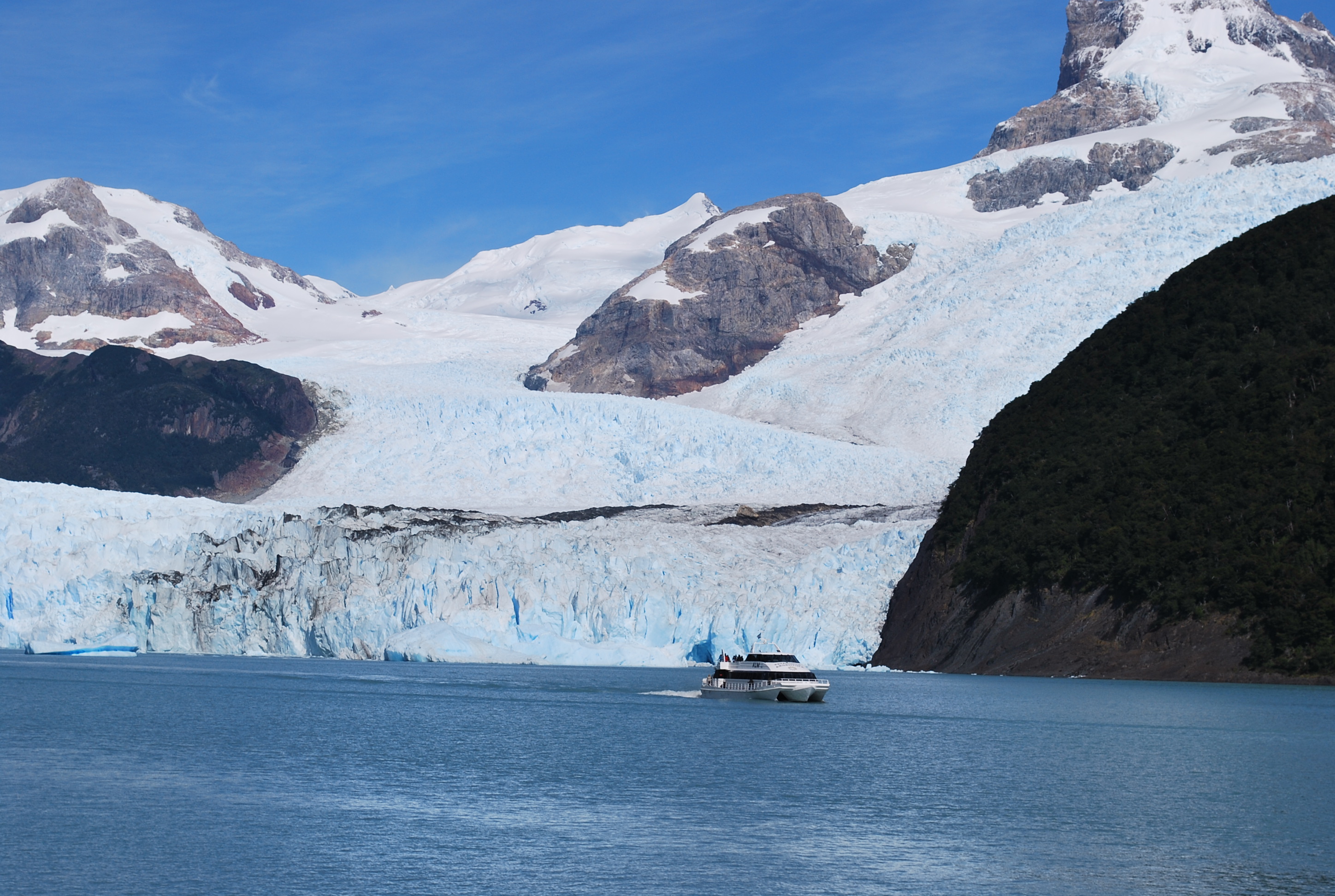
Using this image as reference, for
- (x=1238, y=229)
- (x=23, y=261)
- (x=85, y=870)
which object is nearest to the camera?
(x=85, y=870)

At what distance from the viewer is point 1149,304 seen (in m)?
65.5

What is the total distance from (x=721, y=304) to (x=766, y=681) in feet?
368

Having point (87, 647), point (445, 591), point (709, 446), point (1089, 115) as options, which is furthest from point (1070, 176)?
point (87, 647)

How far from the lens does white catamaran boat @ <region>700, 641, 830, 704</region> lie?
4747 centimetres

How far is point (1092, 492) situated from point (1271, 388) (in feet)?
24.2

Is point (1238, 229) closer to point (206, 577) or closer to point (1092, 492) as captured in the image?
point (1092, 492)

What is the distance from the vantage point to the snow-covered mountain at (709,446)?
61188 mm

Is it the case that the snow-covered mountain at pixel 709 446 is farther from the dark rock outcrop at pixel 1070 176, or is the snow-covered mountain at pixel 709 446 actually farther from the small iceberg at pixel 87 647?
the small iceberg at pixel 87 647

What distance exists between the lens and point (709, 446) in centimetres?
10319

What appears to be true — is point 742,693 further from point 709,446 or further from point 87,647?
point 709,446

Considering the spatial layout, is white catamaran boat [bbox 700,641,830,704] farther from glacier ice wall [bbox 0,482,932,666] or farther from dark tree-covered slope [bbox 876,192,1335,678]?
glacier ice wall [bbox 0,482,932,666]

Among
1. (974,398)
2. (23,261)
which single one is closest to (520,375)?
(974,398)

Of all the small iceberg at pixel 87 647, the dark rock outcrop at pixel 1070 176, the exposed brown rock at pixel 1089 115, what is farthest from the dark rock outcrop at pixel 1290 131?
the small iceberg at pixel 87 647

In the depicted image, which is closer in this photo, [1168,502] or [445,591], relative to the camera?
[1168,502]
